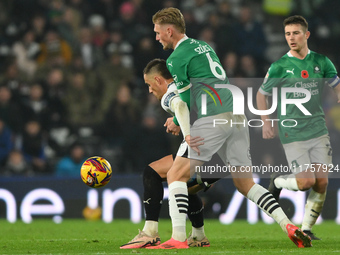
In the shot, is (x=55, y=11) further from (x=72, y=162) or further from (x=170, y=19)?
(x=170, y=19)

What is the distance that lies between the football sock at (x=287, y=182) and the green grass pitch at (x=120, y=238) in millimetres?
574

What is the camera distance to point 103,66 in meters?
13.6

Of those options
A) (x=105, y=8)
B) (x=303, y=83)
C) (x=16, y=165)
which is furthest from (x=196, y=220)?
(x=105, y=8)

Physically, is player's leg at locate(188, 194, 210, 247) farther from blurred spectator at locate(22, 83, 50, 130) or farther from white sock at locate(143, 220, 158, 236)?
blurred spectator at locate(22, 83, 50, 130)

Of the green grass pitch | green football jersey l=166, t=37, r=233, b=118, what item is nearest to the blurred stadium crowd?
the green grass pitch

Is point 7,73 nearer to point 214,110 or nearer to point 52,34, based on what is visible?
point 52,34

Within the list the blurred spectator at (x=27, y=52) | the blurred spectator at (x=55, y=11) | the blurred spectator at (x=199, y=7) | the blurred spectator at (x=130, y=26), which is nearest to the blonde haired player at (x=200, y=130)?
the blurred spectator at (x=27, y=52)

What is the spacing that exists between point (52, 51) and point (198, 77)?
7689mm

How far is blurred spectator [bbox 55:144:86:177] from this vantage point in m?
12.0

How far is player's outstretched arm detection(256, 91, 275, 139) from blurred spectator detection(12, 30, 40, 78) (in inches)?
263

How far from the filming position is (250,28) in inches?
567

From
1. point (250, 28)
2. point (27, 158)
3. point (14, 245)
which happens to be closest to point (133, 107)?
point (27, 158)

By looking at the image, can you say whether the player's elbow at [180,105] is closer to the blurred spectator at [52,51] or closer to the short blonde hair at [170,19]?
the short blonde hair at [170,19]

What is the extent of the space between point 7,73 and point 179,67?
25.9ft
